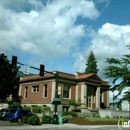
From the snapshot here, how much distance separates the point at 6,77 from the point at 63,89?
1102cm

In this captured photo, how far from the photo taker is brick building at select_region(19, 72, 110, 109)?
4369 centimetres

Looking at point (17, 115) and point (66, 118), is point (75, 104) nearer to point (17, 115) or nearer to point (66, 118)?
point (66, 118)

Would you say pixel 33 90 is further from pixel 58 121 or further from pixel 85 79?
pixel 58 121

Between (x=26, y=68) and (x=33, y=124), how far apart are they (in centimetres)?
564

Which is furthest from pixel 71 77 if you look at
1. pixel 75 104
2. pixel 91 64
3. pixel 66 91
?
pixel 91 64

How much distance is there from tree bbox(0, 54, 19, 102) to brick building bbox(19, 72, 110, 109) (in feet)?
7.59

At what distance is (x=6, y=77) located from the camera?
47094 millimetres

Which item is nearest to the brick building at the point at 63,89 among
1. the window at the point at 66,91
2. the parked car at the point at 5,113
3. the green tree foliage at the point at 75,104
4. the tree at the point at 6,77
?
the window at the point at 66,91

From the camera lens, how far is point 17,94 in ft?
165

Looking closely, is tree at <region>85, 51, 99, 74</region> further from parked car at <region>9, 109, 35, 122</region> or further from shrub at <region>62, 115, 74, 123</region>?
parked car at <region>9, 109, 35, 122</region>

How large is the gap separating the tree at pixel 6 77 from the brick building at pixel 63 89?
2314 millimetres

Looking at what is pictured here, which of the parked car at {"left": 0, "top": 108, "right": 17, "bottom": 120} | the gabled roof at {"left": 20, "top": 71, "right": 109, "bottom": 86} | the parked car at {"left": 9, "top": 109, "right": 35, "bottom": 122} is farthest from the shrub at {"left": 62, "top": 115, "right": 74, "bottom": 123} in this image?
the gabled roof at {"left": 20, "top": 71, "right": 109, "bottom": 86}

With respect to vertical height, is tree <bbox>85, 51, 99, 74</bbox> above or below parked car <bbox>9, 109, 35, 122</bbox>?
above

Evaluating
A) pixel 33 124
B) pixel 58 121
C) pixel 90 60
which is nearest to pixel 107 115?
pixel 58 121
